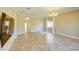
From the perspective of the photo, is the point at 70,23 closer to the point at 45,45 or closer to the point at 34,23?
the point at 45,45

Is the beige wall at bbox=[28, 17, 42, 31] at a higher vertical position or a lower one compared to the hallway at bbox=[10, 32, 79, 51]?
higher

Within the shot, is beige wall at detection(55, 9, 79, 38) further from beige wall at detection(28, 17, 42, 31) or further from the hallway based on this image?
beige wall at detection(28, 17, 42, 31)

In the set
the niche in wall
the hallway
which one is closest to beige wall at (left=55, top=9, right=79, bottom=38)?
the hallway

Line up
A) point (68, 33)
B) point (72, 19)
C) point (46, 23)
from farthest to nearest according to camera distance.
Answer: point (46, 23) → point (68, 33) → point (72, 19)

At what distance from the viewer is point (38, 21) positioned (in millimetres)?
16234

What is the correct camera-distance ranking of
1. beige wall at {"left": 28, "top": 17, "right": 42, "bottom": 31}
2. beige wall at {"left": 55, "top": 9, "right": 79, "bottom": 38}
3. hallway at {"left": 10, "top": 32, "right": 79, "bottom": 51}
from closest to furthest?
hallway at {"left": 10, "top": 32, "right": 79, "bottom": 51}, beige wall at {"left": 55, "top": 9, "right": 79, "bottom": 38}, beige wall at {"left": 28, "top": 17, "right": 42, "bottom": 31}

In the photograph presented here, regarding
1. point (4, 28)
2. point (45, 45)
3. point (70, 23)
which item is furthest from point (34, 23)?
point (4, 28)

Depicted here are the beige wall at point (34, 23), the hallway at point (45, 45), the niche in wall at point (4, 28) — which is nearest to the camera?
the niche in wall at point (4, 28)

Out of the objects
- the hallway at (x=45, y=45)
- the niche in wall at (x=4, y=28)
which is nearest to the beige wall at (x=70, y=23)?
the hallway at (x=45, y=45)

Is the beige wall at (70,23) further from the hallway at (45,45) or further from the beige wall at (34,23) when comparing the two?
the beige wall at (34,23)

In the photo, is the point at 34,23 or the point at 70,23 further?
the point at 34,23
